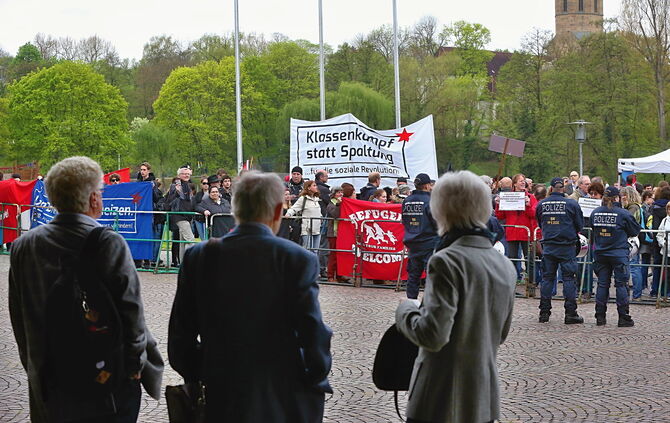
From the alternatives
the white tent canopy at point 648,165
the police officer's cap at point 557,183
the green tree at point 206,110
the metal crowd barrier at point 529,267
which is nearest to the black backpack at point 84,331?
the police officer's cap at point 557,183

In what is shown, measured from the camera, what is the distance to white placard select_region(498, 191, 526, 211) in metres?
16.2

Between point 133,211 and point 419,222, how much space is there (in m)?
7.16

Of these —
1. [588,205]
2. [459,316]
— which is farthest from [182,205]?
[459,316]

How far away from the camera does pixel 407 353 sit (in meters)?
4.59

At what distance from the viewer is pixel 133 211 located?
62.1ft

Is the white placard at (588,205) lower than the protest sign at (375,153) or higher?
lower

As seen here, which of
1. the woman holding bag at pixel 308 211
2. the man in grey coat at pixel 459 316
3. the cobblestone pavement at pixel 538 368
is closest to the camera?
the man in grey coat at pixel 459 316

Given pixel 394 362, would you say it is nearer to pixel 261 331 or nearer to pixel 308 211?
pixel 261 331

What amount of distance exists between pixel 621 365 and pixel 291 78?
67.0 metres

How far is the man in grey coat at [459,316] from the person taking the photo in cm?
423

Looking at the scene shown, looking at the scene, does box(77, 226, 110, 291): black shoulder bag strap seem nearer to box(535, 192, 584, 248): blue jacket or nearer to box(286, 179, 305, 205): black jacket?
box(535, 192, 584, 248): blue jacket

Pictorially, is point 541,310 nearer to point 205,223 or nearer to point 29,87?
point 205,223

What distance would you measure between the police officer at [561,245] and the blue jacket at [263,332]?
9.01 metres

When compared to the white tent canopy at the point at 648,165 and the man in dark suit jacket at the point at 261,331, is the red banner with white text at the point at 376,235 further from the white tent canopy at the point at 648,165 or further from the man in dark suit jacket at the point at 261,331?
the man in dark suit jacket at the point at 261,331
